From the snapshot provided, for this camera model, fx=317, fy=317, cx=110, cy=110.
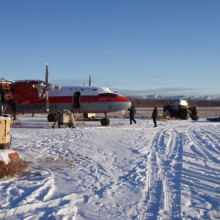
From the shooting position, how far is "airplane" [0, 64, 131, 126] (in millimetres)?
21766

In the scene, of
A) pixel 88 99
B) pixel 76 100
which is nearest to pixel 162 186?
pixel 88 99

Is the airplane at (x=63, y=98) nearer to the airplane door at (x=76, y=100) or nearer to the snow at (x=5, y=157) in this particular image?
the airplane door at (x=76, y=100)

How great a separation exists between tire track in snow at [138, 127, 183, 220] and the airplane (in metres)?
13.0

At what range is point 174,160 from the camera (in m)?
9.16

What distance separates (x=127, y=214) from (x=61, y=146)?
7.50 meters

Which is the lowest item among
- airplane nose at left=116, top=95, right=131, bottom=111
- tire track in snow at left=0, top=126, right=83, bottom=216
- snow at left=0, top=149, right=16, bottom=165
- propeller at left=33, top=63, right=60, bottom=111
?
tire track in snow at left=0, top=126, right=83, bottom=216

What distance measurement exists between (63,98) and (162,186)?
1935cm

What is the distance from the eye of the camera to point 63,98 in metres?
24.9

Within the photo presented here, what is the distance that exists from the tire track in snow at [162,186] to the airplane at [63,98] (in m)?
13.0

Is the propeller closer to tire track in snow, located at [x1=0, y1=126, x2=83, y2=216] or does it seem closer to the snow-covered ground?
tire track in snow, located at [x1=0, y1=126, x2=83, y2=216]

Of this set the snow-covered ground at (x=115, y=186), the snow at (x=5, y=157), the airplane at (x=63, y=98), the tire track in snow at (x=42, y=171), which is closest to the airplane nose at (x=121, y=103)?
the airplane at (x=63, y=98)

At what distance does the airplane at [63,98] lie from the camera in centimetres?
2177

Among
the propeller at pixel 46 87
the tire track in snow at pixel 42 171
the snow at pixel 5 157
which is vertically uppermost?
the propeller at pixel 46 87

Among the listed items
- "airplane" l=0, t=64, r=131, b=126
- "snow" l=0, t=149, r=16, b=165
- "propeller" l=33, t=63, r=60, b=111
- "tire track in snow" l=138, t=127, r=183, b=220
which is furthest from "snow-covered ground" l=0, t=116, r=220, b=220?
"airplane" l=0, t=64, r=131, b=126
